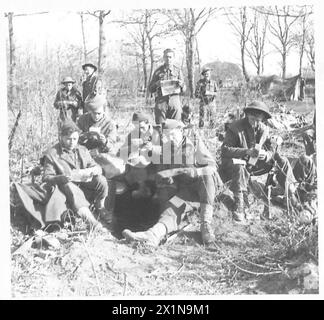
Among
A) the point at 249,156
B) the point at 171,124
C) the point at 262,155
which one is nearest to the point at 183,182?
the point at 171,124

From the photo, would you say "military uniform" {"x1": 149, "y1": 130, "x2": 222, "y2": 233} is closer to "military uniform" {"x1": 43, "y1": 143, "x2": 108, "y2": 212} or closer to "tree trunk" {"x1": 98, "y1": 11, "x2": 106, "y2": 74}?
"military uniform" {"x1": 43, "y1": 143, "x2": 108, "y2": 212}

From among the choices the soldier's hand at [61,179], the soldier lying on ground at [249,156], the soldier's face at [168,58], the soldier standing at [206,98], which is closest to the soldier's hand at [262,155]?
the soldier lying on ground at [249,156]

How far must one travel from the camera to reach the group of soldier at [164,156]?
7270 mm

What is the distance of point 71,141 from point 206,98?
5.08 ft

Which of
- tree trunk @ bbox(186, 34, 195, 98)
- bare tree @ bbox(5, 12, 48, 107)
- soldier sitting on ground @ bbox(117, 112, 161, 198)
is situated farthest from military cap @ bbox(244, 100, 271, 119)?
bare tree @ bbox(5, 12, 48, 107)

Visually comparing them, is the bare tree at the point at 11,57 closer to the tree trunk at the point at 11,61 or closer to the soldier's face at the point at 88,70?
the tree trunk at the point at 11,61

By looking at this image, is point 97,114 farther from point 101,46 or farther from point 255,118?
point 255,118

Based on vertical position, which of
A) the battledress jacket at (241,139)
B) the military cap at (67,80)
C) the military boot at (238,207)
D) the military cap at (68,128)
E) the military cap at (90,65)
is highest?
the military cap at (90,65)

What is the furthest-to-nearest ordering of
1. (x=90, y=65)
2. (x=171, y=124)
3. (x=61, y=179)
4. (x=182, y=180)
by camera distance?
(x=90, y=65) → (x=171, y=124) → (x=182, y=180) → (x=61, y=179)

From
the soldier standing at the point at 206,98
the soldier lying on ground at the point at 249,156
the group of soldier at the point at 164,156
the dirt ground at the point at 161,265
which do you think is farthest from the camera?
the soldier standing at the point at 206,98

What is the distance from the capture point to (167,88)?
7512 millimetres

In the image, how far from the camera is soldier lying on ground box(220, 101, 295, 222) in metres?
7.37

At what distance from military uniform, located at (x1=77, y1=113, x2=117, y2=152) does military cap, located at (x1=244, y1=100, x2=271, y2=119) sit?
1.48 m

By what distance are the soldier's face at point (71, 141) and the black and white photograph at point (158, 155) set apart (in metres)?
0.01
